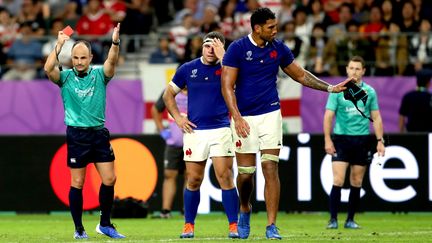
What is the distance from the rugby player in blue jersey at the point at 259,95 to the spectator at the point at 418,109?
24.3 ft

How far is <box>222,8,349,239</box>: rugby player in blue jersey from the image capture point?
13562 mm

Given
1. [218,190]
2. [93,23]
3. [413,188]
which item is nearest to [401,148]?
[413,188]

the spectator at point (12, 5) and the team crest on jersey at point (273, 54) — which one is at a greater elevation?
the spectator at point (12, 5)

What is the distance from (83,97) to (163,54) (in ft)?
34.2

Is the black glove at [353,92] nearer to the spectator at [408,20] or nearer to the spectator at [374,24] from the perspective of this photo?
the spectator at [374,24]

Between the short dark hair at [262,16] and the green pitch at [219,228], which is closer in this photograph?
the short dark hair at [262,16]

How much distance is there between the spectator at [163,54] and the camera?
2448 centimetres

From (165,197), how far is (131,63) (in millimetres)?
6826

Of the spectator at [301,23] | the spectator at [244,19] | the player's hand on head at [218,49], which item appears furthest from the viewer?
the spectator at [301,23]

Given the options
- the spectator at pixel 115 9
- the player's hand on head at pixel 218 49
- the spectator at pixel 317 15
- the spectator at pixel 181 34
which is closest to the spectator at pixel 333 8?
the spectator at pixel 317 15

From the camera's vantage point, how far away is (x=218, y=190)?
1995 centimetres

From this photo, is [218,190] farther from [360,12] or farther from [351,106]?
[360,12]

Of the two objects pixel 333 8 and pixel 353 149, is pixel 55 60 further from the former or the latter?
pixel 333 8

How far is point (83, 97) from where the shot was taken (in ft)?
46.8
